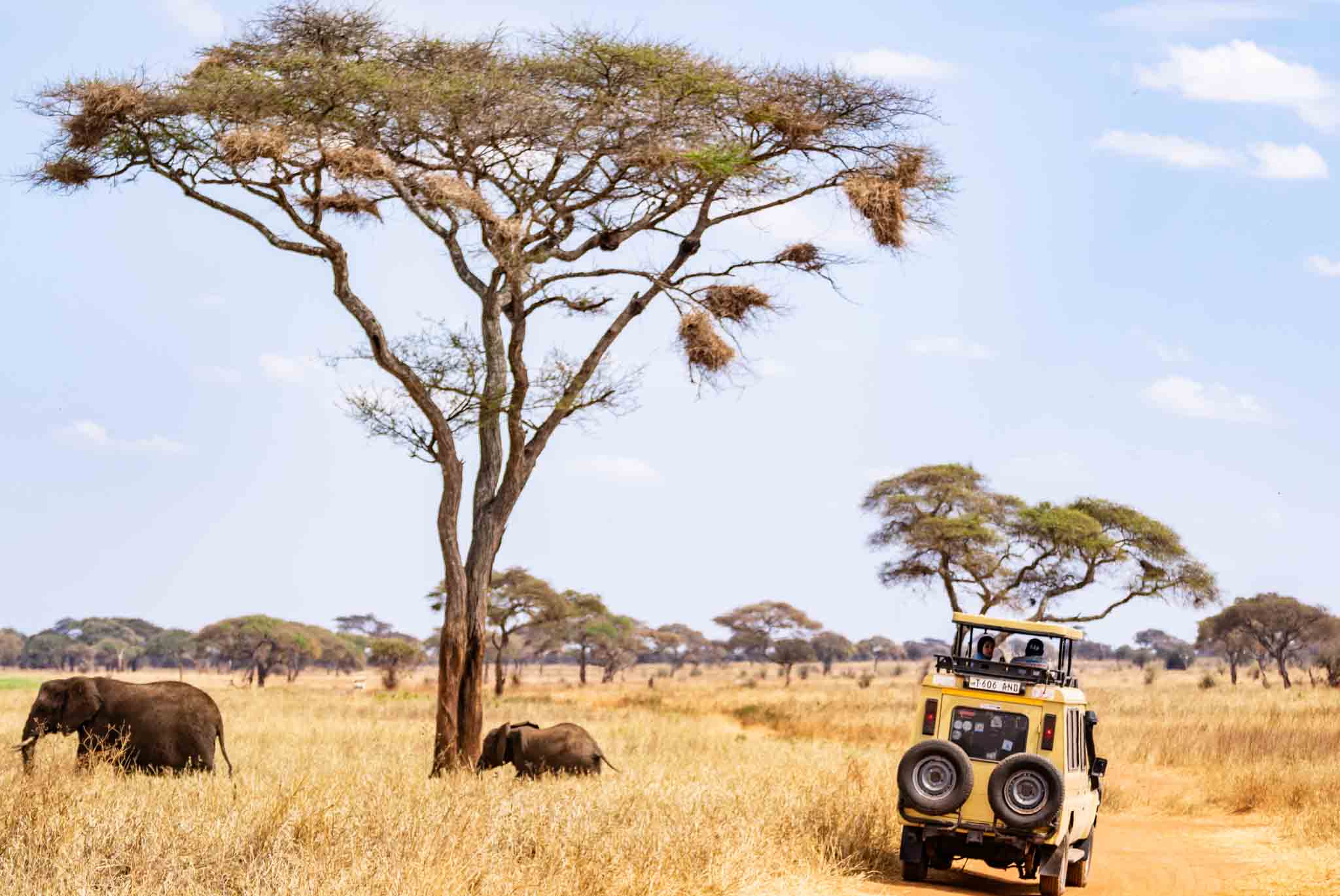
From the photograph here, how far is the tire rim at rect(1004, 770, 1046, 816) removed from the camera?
1099 cm

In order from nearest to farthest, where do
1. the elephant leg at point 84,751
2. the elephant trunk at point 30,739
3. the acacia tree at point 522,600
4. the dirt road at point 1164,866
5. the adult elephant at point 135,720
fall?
the dirt road at point 1164,866
the elephant trunk at point 30,739
the elephant leg at point 84,751
the adult elephant at point 135,720
the acacia tree at point 522,600

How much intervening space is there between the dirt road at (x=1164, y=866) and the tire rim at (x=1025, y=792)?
107 cm

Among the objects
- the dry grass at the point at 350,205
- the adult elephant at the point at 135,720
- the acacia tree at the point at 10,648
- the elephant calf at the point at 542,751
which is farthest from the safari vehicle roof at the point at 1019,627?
the acacia tree at the point at 10,648

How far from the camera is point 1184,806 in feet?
61.8

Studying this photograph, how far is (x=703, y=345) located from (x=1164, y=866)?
904 centimetres

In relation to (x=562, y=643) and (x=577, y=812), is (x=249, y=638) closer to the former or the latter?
(x=562, y=643)

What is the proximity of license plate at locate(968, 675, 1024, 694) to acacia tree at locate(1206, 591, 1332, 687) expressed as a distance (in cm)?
5429

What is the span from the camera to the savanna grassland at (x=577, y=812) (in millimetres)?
8875

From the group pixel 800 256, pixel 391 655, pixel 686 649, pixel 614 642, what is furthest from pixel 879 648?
pixel 800 256

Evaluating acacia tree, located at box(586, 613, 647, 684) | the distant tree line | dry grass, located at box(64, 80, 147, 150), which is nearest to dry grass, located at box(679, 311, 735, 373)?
dry grass, located at box(64, 80, 147, 150)

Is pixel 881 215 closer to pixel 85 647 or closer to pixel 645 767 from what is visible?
pixel 645 767

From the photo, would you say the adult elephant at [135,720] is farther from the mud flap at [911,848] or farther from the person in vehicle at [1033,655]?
the person in vehicle at [1033,655]

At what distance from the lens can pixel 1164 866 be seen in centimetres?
1398

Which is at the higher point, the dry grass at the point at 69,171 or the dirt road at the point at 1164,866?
the dry grass at the point at 69,171
